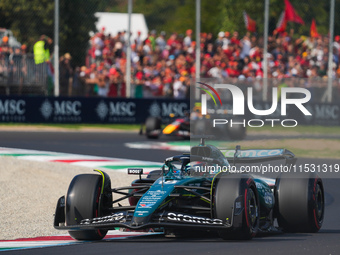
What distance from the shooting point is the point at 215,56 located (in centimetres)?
2675

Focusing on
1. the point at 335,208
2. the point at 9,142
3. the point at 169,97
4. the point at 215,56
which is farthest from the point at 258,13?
the point at 335,208

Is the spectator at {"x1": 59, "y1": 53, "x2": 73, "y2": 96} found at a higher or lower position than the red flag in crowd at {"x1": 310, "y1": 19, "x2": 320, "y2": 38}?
lower

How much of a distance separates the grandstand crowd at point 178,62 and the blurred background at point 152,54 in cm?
3

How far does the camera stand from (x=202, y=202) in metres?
7.40

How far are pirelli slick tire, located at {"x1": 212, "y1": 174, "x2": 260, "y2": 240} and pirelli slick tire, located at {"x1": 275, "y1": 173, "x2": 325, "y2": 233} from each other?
2.75 ft

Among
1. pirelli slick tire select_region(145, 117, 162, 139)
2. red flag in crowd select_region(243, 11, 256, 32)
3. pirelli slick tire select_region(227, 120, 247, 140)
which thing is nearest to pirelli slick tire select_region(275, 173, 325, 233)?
pirelli slick tire select_region(227, 120, 247, 140)

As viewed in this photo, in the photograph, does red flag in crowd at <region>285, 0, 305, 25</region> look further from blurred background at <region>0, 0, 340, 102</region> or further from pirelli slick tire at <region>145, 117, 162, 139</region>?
pirelli slick tire at <region>145, 117, 162, 139</region>

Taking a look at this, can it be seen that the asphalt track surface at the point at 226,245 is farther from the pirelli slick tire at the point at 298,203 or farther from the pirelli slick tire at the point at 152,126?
the pirelli slick tire at the point at 152,126

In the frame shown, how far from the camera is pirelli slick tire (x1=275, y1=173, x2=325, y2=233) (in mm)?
7738

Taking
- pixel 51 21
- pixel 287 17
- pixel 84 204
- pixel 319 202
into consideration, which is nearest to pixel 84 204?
pixel 84 204

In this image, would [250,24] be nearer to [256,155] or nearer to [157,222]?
[256,155]

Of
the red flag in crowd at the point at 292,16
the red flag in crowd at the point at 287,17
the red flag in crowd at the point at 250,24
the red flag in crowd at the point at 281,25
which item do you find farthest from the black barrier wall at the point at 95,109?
the red flag in crowd at the point at 250,24

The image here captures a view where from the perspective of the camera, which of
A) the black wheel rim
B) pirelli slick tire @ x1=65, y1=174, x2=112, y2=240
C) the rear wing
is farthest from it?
the rear wing

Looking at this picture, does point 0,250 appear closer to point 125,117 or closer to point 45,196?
point 45,196
